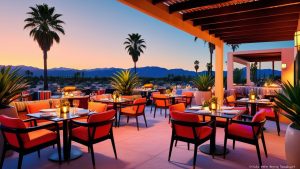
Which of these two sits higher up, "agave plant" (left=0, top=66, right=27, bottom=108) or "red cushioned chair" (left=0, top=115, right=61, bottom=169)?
"agave plant" (left=0, top=66, right=27, bottom=108)

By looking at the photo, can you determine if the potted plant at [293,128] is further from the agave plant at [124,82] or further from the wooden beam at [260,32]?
the agave plant at [124,82]

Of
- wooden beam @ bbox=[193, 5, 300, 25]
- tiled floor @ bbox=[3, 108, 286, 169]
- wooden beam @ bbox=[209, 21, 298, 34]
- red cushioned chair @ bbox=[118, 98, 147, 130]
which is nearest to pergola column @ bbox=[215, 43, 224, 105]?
wooden beam @ bbox=[209, 21, 298, 34]

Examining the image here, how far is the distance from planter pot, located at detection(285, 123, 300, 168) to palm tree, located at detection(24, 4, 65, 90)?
55.8 feet

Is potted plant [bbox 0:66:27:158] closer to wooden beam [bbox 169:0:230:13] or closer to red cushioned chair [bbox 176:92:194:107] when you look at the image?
wooden beam [bbox 169:0:230:13]

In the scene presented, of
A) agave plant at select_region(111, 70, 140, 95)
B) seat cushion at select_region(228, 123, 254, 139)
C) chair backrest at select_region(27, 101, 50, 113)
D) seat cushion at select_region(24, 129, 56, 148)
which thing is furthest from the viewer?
agave plant at select_region(111, 70, 140, 95)

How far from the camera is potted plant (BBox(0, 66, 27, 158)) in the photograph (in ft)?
13.0

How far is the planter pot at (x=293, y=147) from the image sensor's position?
108 inches

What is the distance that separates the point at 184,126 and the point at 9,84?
3.37m

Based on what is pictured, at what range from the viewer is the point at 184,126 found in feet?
11.1

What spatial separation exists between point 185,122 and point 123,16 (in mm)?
12778

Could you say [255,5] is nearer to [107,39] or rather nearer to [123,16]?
[123,16]

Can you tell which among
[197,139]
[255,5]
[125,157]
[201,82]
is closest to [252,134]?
[197,139]

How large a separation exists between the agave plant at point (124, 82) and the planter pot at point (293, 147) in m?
5.47

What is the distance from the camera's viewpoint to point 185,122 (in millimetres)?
3295
